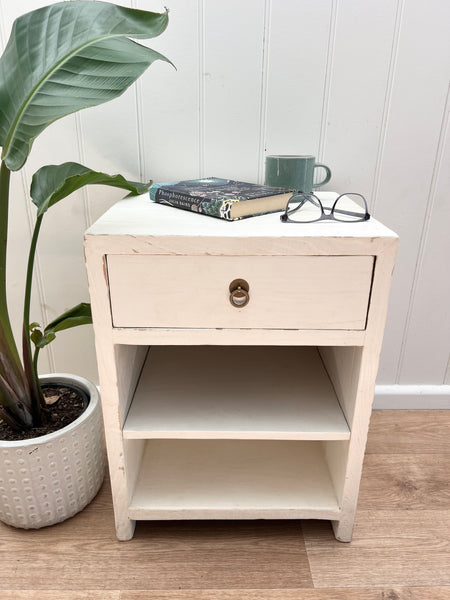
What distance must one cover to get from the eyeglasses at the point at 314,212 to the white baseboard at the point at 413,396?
1.94ft

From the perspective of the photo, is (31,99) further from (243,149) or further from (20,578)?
(20,578)

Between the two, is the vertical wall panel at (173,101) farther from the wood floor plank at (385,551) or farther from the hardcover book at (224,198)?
the wood floor plank at (385,551)

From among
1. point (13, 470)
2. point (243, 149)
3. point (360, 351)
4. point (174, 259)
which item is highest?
point (243, 149)

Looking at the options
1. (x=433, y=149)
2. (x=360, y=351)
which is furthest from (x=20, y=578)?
(x=433, y=149)

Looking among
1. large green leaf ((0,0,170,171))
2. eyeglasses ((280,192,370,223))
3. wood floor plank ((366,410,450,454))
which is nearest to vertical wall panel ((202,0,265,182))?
eyeglasses ((280,192,370,223))

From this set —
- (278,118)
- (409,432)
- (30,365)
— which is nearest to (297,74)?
(278,118)

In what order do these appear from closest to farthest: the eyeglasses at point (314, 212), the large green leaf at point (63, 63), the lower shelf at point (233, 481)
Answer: the large green leaf at point (63, 63) → the eyeglasses at point (314, 212) → the lower shelf at point (233, 481)

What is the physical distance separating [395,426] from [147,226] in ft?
2.86

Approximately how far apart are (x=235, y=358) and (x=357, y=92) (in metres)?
0.63

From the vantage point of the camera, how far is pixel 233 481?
2.97ft

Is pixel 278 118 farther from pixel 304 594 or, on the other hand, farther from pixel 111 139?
pixel 304 594

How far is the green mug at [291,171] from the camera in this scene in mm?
889

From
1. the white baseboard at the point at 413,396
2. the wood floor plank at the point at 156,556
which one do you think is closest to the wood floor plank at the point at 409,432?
the white baseboard at the point at 413,396

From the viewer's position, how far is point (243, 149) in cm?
102
